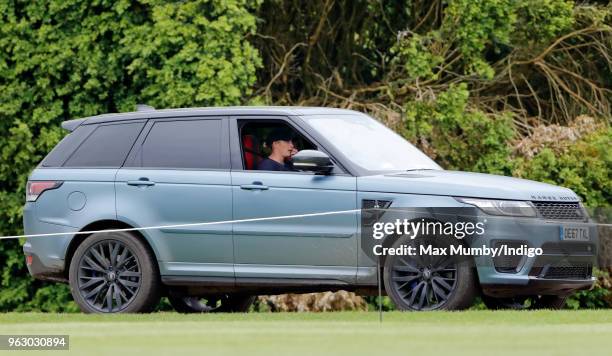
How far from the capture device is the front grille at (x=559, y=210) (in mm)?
12625

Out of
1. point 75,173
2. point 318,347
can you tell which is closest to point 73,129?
point 75,173

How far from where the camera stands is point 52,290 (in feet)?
77.2

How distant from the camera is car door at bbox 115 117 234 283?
44.1ft

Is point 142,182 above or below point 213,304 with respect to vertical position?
above

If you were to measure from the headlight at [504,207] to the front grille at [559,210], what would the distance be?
10 centimetres

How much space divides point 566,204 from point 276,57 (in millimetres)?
12210

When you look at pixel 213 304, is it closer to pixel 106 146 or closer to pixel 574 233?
pixel 106 146

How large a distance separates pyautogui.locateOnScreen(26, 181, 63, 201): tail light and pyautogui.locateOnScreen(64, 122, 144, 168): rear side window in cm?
23

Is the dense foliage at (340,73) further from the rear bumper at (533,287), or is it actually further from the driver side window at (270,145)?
the rear bumper at (533,287)

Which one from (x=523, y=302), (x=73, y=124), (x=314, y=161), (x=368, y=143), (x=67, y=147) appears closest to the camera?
(x=314, y=161)

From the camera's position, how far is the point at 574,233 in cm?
1278

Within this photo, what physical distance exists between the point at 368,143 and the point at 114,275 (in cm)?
245

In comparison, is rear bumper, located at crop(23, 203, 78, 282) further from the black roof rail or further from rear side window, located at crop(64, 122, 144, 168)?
the black roof rail

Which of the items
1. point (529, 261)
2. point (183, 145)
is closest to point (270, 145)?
point (183, 145)
